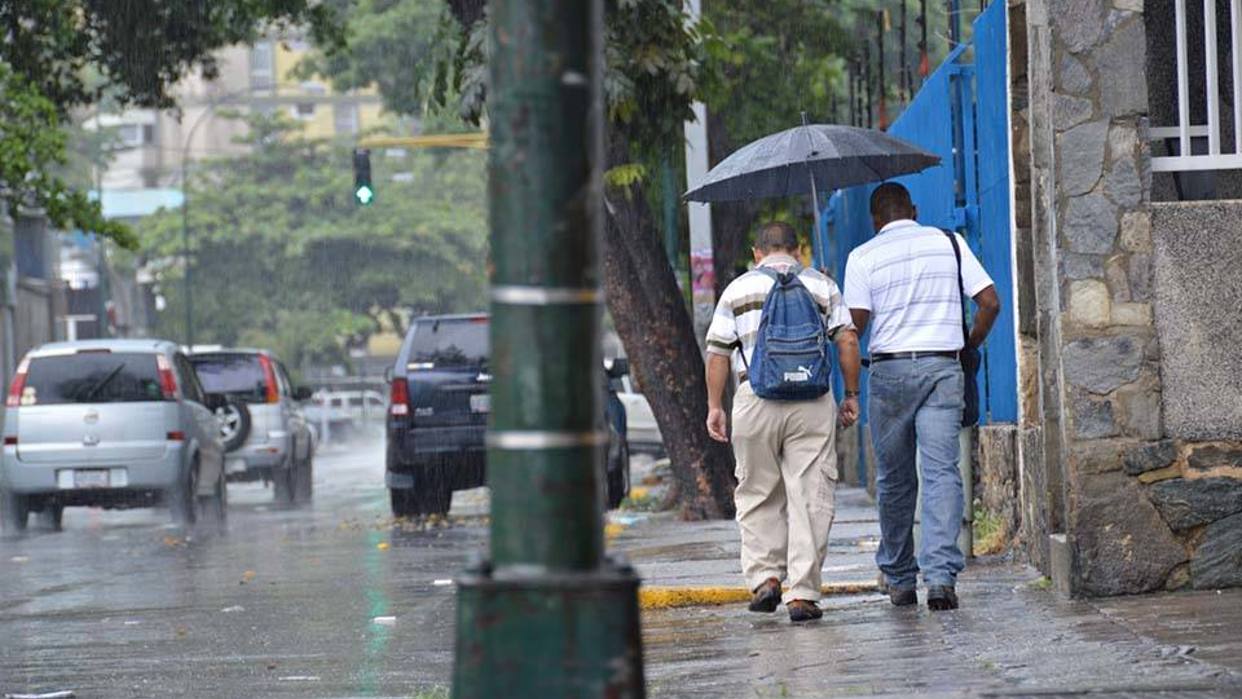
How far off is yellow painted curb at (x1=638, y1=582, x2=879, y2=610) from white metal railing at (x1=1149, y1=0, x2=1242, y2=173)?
2.46 metres

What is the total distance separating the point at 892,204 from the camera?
368 inches

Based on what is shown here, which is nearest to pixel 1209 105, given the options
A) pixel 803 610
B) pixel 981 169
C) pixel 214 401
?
pixel 803 610

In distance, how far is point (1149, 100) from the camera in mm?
9406

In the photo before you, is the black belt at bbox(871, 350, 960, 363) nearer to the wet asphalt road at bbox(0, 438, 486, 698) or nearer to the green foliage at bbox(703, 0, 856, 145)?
the wet asphalt road at bbox(0, 438, 486, 698)

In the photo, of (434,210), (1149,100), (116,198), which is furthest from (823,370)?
(116,198)

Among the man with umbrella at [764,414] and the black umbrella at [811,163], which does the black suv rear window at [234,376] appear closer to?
the black umbrella at [811,163]

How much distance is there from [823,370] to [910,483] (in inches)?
27.0

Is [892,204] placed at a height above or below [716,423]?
above

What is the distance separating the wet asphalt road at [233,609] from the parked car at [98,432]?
1.23ft

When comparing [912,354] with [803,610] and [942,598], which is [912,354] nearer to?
[942,598]

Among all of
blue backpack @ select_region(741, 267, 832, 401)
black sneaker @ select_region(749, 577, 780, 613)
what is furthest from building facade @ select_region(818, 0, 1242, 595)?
black sneaker @ select_region(749, 577, 780, 613)

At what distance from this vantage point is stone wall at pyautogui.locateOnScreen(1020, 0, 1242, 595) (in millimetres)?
8695

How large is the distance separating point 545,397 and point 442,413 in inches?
591

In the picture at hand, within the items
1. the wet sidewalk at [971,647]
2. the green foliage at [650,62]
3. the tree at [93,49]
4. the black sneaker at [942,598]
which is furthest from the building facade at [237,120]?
the black sneaker at [942,598]
